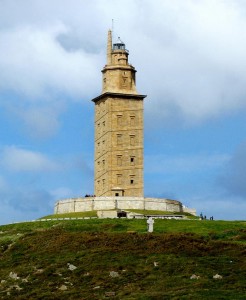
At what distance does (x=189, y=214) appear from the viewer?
113 m

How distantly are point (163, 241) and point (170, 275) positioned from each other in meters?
10.7

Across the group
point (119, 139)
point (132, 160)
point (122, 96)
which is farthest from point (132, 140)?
point (122, 96)

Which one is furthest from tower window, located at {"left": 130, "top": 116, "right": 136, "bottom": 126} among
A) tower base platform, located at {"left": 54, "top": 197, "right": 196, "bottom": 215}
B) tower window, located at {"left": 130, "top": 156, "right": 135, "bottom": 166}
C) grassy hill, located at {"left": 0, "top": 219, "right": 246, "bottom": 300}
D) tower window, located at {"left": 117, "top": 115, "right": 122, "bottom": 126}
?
grassy hill, located at {"left": 0, "top": 219, "right": 246, "bottom": 300}

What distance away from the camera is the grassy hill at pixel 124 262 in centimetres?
5891

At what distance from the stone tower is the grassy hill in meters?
26.1

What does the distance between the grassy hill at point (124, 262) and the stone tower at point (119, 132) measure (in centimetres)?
2610

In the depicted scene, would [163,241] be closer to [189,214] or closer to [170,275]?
[170,275]

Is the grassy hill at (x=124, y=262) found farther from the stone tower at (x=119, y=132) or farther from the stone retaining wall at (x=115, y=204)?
the stone tower at (x=119, y=132)

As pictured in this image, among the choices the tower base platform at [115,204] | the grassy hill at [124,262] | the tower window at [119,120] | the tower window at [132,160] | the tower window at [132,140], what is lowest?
the grassy hill at [124,262]

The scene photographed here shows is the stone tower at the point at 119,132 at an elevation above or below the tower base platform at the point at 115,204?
above

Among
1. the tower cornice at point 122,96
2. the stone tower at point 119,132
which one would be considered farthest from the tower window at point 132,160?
the tower cornice at point 122,96

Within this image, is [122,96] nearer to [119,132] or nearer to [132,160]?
[119,132]

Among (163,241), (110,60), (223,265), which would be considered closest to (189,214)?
(110,60)

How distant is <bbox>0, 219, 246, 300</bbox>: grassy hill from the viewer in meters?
58.9
